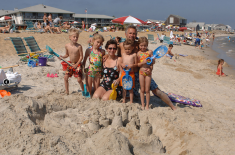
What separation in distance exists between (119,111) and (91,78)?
117 centimetres

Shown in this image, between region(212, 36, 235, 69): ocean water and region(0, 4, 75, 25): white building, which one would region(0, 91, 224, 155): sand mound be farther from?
region(0, 4, 75, 25): white building

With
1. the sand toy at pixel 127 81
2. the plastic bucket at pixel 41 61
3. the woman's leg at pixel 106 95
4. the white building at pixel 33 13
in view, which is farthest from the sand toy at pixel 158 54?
the white building at pixel 33 13

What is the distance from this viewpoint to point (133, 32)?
143 inches

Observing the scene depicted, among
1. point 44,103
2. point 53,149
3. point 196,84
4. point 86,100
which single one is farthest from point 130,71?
point 196,84

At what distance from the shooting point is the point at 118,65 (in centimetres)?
384

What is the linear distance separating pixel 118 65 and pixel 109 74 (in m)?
0.29

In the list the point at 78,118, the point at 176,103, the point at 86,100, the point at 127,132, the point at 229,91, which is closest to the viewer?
the point at 127,132

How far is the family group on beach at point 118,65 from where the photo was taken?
3625mm

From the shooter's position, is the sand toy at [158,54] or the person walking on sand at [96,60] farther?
the person walking on sand at [96,60]

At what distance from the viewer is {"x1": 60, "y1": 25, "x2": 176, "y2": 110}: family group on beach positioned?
3625mm

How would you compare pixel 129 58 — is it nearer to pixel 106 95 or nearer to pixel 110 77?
pixel 110 77

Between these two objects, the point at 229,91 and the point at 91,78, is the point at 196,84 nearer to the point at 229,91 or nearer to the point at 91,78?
the point at 229,91

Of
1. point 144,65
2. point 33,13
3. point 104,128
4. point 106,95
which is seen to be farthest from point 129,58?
point 33,13

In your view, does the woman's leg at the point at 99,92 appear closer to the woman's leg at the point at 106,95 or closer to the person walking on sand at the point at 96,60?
the woman's leg at the point at 106,95
